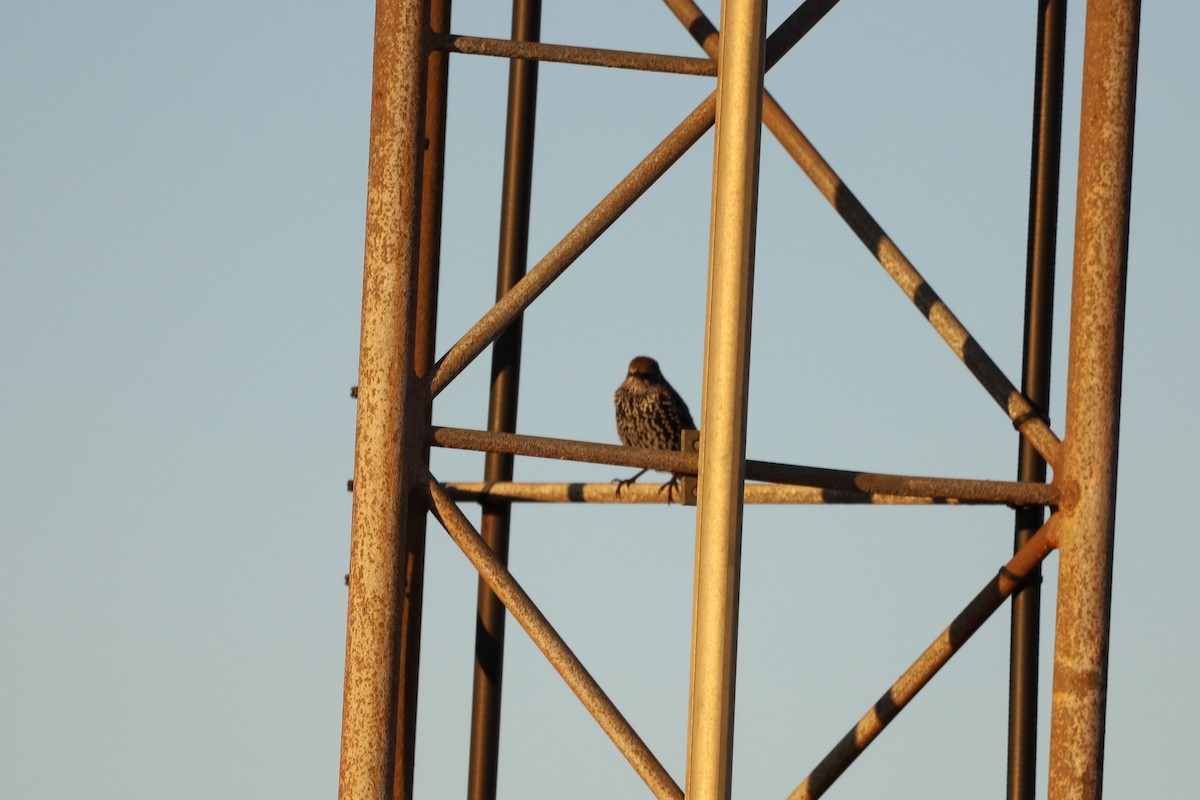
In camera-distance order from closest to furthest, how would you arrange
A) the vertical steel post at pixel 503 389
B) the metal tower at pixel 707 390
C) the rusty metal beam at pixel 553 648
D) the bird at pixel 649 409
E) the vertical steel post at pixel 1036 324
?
the metal tower at pixel 707 390
the rusty metal beam at pixel 553 648
the vertical steel post at pixel 1036 324
the vertical steel post at pixel 503 389
the bird at pixel 649 409

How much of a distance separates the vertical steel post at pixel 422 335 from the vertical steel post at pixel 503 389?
58.5 inches

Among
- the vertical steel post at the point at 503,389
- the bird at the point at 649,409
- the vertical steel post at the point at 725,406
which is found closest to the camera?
the vertical steel post at the point at 725,406

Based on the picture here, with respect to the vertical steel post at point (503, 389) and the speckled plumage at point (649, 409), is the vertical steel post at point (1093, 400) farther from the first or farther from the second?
the speckled plumage at point (649, 409)

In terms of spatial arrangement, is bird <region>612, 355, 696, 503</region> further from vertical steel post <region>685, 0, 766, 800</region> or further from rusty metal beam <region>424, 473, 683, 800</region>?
vertical steel post <region>685, 0, 766, 800</region>

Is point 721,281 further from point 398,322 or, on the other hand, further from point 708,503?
point 398,322

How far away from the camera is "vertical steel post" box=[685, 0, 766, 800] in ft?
21.2

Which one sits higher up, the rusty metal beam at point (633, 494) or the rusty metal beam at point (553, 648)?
the rusty metal beam at point (633, 494)

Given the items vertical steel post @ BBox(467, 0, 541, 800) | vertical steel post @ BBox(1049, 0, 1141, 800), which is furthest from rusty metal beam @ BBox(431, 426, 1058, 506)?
vertical steel post @ BBox(467, 0, 541, 800)

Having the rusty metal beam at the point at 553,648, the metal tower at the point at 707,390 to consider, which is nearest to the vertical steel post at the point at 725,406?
the metal tower at the point at 707,390

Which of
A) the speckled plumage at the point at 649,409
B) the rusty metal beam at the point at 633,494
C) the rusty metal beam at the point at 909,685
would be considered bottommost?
the rusty metal beam at the point at 909,685

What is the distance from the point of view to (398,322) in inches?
284

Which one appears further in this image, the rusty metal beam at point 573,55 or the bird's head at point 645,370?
the bird's head at point 645,370

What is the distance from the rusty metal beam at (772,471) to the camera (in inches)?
284

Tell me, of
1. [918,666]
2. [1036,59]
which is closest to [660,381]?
[1036,59]
